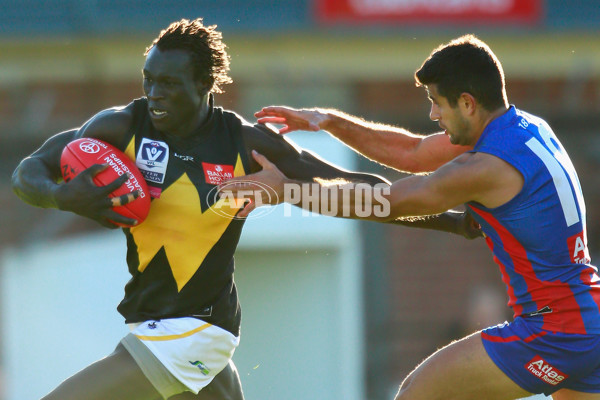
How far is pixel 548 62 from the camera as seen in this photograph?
1359 cm

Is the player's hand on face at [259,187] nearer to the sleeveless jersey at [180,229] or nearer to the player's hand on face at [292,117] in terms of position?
the sleeveless jersey at [180,229]

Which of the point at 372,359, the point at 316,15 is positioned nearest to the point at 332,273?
the point at 372,359

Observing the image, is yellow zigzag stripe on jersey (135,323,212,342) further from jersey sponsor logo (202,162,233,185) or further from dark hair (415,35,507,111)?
dark hair (415,35,507,111)

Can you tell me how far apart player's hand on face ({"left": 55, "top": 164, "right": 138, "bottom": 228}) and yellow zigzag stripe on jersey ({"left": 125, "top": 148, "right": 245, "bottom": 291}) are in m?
0.31

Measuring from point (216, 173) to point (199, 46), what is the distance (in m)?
0.66

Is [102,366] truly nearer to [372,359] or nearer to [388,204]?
[388,204]

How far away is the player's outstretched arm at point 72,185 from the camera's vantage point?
15.4 ft

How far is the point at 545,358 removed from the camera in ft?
15.4

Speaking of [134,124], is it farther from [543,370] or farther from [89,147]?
[543,370]

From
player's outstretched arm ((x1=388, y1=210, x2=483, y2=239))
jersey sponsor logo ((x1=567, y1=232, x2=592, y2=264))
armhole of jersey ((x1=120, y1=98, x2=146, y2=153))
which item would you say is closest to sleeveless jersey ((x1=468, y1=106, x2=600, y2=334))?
jersey sponsor logo ((x1=567, y1=232, x2=592, y2=264))

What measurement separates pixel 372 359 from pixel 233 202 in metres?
6.44

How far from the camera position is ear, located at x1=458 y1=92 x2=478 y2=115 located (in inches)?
195

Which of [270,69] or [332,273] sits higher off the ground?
[270,69]

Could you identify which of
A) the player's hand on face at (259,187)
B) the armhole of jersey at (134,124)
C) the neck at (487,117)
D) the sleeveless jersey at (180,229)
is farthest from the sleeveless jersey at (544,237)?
the armhole of jersey at (134,124)
